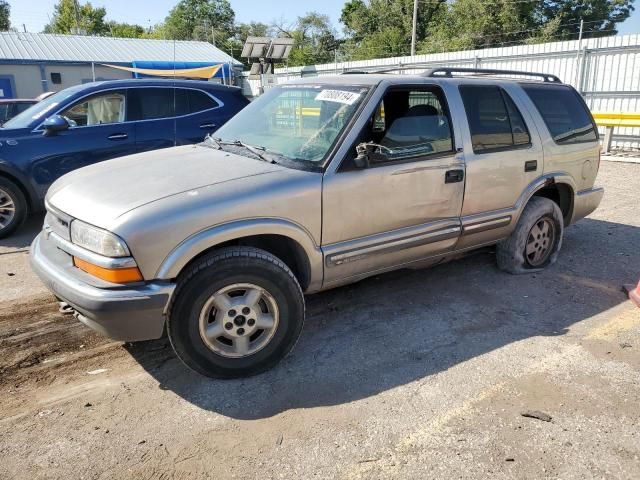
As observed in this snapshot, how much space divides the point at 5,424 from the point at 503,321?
3358mm

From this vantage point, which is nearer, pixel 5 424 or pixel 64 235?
pixel 5 424

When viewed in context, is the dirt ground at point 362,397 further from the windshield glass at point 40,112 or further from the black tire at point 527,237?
the windshield glass at point 40,112

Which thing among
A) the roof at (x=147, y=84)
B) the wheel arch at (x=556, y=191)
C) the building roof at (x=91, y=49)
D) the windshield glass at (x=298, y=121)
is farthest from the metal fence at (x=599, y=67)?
the building roof at (x=91, y=49)

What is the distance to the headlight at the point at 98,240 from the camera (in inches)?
109

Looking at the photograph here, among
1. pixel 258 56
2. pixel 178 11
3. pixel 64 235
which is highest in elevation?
pixel 178 11

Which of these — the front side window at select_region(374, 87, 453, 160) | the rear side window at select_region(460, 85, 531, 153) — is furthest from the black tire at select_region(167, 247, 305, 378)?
the rear side window at select_region(460, 85, 531, 153)

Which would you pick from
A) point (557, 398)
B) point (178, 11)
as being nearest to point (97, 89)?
point (557, 398)

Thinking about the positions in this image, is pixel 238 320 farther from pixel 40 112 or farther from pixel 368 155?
pixel 40 112

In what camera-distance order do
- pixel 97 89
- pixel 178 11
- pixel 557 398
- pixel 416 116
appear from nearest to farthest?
pixel 557 398
pixel 416 116
pixel 97 89
pixel 178 11

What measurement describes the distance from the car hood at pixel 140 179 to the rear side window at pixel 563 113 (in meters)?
2.83

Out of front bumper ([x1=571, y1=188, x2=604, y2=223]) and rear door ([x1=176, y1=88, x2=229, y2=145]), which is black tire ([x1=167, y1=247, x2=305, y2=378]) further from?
rear door ([x1=176, y1=88, x2=229, y2=145])

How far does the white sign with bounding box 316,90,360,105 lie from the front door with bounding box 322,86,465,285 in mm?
199

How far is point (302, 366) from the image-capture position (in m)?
3.35

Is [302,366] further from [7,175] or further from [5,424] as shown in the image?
[7,175]
